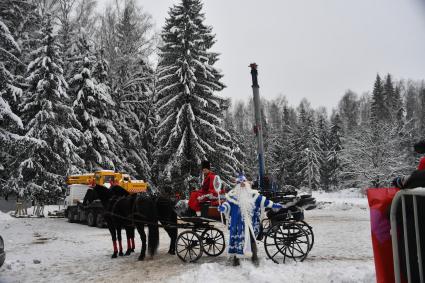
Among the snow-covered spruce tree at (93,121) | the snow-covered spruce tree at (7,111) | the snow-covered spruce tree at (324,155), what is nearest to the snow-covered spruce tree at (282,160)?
the snow-covered spruce tree at (324,155)

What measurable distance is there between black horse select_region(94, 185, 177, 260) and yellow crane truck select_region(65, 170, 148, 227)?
9017mm

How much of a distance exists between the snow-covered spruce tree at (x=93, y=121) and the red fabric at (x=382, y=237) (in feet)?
95.5

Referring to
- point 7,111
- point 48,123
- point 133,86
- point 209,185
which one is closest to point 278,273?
point 209,185

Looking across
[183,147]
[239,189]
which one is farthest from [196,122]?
[239,189]

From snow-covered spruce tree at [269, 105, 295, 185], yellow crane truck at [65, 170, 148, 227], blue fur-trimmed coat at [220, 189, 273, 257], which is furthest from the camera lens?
snow-covered spruce tree at [269, 105, 295, 185]

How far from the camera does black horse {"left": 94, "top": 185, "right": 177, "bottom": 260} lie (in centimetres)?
979

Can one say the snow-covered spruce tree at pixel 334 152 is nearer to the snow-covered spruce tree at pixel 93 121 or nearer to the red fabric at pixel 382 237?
the snow-covered spruce tree at pixel 93 121

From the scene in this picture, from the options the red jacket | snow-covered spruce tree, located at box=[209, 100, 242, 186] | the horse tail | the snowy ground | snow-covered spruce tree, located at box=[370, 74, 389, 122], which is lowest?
the snowy ground

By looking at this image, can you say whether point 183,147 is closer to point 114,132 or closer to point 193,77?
point 193,77

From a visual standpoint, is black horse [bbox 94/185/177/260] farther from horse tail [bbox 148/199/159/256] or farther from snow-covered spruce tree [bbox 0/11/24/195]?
snow-covered spruce tree [bbox 0/11/24/195]

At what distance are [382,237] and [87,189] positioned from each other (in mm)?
18162

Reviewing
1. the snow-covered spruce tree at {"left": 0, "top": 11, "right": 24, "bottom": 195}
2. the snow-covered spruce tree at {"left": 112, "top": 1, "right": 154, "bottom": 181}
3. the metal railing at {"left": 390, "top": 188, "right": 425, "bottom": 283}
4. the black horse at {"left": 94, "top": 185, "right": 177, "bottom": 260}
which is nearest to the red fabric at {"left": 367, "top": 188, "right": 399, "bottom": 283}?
the metal railing at {"left": 390, "top": 188, "right": 425, "bottom": 283}

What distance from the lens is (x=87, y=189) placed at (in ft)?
64.0

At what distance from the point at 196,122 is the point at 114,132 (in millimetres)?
8912
